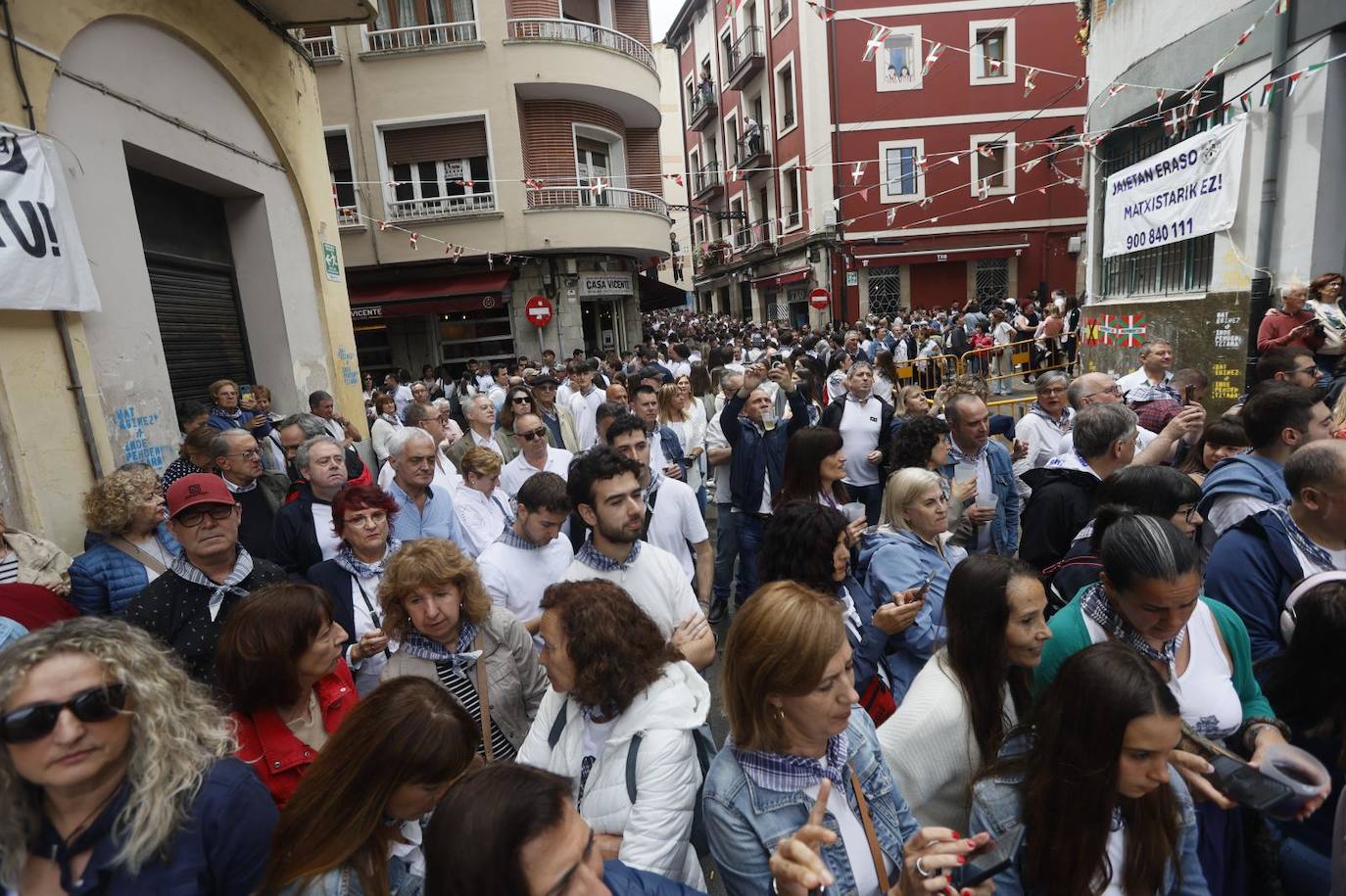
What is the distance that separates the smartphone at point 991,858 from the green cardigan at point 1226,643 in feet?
2.00

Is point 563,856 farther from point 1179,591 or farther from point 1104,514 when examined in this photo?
point 1104,514

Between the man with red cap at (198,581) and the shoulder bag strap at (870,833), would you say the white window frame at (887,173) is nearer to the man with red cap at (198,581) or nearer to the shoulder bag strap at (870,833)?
the man with red cap at (198,581)

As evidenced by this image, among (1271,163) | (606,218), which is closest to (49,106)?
(1271,163)

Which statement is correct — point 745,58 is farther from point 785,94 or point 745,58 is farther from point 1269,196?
point 1269,196

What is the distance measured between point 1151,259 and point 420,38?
15.5 meters

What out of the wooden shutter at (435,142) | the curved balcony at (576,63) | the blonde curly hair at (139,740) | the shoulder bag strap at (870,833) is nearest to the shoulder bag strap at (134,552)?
the blonde curly hair at (139,740)

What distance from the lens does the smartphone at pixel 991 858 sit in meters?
1.56

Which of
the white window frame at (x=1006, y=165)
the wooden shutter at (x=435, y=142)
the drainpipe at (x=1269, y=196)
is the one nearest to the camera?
the drainpipe at (x=1269, y=196)

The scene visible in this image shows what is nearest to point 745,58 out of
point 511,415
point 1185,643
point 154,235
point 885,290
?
point 885,290

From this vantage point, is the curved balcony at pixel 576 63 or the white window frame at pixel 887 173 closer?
the curved balcony at pixel 576 63

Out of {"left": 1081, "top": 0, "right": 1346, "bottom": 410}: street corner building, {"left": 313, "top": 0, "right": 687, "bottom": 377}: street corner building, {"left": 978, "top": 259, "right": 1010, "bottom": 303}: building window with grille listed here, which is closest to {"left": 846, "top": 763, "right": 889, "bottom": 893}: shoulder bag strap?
{"left": 1081, "top": 0, "right": 1346, "bottom": 410}: street corner building

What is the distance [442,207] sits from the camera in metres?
16.0

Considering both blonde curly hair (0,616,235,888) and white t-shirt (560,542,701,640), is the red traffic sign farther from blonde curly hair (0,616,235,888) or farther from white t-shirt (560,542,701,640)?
blonde curly hair (0,616,235,888)

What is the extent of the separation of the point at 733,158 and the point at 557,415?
97.8 ft
